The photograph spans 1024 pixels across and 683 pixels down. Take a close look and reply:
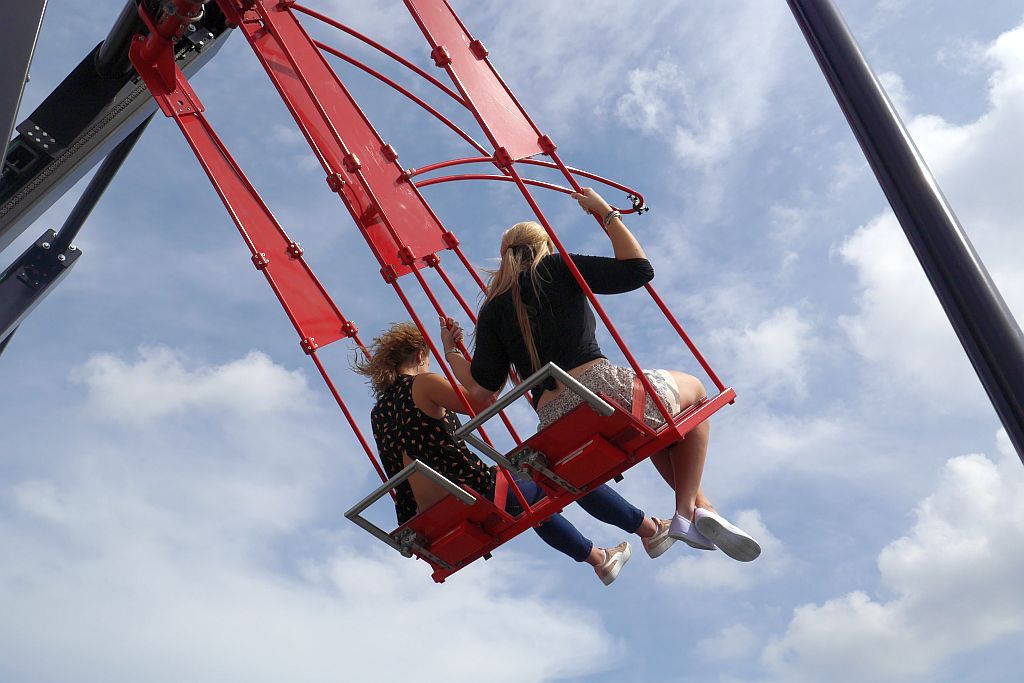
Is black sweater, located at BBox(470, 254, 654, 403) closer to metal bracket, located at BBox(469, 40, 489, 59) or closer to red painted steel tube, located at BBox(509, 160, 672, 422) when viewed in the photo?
red painted steel tube, located at BBox(509, 160, 672, 422)

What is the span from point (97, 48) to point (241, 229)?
7.23ft

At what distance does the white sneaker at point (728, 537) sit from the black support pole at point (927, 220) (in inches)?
92.4

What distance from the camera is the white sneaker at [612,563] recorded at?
5.09 meters

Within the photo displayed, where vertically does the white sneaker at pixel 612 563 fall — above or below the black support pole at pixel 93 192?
below

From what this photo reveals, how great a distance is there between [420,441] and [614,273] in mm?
1182

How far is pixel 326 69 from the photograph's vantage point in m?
6.19

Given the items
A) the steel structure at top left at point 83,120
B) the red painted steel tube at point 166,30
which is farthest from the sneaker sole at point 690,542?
the steel structure at top left at point 83,120

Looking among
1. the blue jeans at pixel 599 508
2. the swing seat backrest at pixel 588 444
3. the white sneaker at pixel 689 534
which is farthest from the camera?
the blue jeans at pixel 599 508

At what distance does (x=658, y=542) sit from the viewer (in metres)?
4.84

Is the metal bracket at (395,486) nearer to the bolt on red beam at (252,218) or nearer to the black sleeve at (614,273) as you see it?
the black sleeve at (614,273)

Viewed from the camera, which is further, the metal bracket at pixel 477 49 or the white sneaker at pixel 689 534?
the metal bracket at pixel 477 49

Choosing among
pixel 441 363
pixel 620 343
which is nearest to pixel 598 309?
pixel 620 343

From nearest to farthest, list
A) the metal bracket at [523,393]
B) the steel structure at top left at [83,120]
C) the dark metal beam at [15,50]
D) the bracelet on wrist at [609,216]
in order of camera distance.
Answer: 1. the metal bracket at [523,393]
2. the bracelet on wrist at [609,216]
3. the dark metal beam at [15,50]
4. the steel structure at top left at [83,120]

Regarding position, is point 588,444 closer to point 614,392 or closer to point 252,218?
point 614,392
